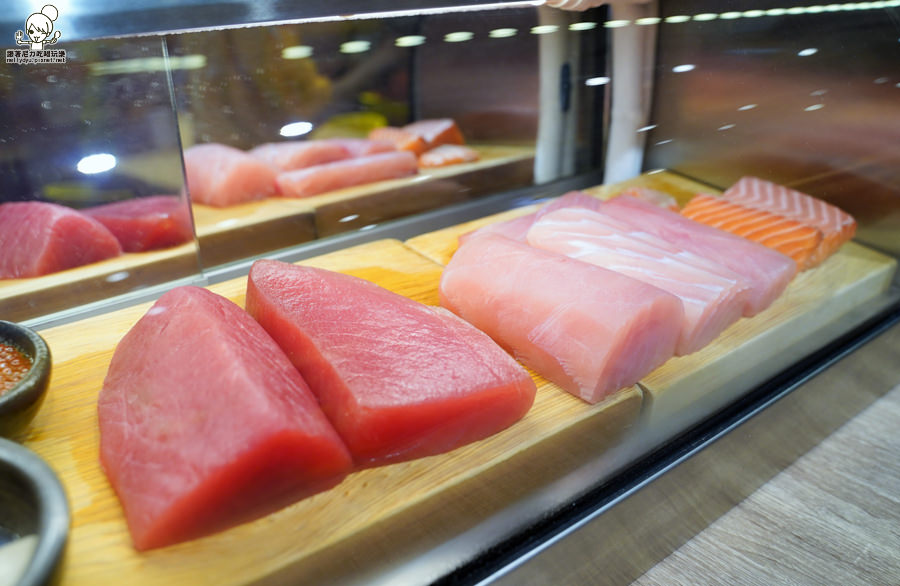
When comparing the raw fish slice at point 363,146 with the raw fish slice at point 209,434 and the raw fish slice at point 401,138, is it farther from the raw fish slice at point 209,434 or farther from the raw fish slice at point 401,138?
the raw fish slice at point 209,434

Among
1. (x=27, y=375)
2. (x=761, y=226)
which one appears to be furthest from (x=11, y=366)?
(x=761, y=226)

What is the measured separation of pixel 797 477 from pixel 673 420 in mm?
428

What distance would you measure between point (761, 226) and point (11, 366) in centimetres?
175

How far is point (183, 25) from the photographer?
0.93 meters

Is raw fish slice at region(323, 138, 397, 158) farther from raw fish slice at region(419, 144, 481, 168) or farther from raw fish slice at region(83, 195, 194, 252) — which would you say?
raw fish slice at region(83, 195, 194, 252)

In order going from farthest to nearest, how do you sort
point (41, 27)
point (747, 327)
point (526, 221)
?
point (526, 221), point (747, 327), point (41, 27)

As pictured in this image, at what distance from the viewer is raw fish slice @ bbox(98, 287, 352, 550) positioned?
80 cm

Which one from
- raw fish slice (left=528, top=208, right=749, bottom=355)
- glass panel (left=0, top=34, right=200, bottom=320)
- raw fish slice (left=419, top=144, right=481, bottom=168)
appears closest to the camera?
glass panel (left=0, top=34, right=200, bottom=320)

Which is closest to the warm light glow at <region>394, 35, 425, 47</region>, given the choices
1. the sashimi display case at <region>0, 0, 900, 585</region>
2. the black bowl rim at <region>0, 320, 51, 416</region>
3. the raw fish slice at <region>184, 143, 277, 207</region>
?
the sashimi display case at <region>0, 0, 900, 585</region>

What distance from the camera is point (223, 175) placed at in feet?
5.98

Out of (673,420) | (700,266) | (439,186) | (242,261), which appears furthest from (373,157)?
(673,420)

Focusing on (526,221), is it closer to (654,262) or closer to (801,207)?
(654,262)

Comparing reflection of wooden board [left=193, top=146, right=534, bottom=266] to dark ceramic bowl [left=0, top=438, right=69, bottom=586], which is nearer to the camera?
dark ceramic bowl [left=0, top=438, right=69, bottom=586]

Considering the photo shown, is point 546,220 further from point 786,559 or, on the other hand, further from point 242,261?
point 786,559
